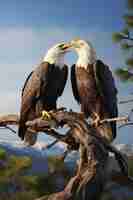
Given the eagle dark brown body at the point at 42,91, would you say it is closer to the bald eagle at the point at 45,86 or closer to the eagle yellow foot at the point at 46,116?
the bald eagle at the point at 45,86

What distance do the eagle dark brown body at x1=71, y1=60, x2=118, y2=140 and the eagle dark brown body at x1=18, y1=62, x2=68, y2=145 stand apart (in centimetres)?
25

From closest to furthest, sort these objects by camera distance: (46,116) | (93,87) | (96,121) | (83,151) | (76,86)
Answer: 1. (83,151)
2. (46,116)
3. (96,121)
4. (93,87)
5. (76,86)

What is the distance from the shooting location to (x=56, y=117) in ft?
21.9

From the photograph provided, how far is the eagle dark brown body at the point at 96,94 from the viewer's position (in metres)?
7.11

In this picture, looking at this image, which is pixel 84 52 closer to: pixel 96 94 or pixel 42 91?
pixel 96 94

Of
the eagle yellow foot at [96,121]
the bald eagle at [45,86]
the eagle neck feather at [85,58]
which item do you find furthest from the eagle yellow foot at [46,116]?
the eagle neck feather at [85,58]

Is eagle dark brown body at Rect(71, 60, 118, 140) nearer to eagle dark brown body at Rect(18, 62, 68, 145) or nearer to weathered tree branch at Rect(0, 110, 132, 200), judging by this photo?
eagle dark brown body at Rect(18, 62, 68, 145)

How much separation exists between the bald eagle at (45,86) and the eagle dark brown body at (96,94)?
0.79 feet

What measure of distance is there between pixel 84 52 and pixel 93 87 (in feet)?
1.57

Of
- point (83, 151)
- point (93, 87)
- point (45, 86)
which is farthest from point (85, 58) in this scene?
point (83, 151)

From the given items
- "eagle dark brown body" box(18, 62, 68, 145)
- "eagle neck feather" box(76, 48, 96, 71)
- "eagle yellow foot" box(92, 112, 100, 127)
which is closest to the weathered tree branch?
"eagle yellow foot" box(92, 112, 100, 127)

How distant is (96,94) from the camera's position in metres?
7.16

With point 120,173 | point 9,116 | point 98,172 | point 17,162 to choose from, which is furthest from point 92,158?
point 17,162

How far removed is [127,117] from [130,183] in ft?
3.83
